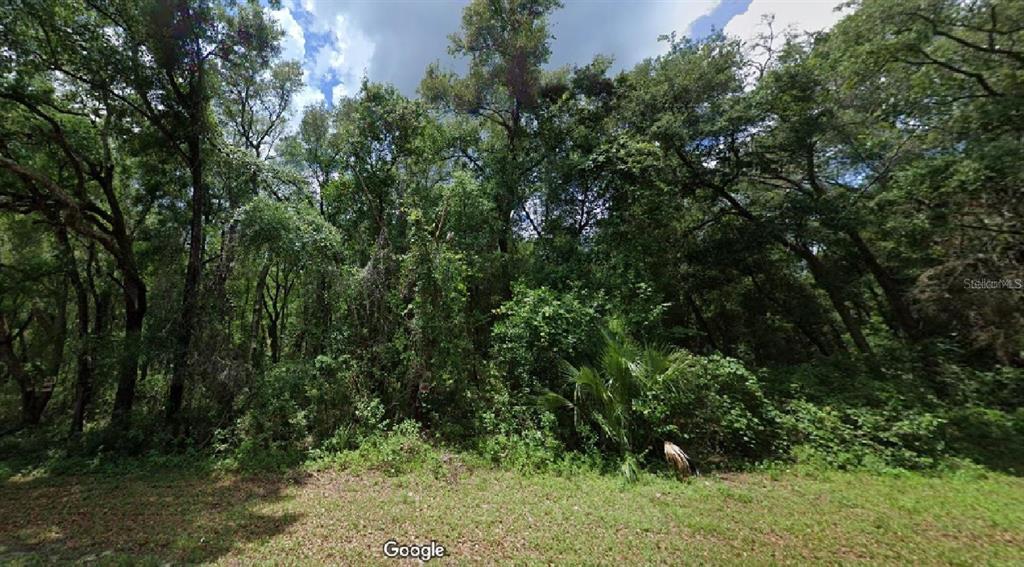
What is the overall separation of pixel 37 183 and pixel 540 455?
12003mm

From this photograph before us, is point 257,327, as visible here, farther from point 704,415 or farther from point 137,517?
point 704,415

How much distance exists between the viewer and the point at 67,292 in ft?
46.8

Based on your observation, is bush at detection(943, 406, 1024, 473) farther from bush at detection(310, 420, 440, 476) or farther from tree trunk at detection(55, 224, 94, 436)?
tree trunk at detection(55, 224, 94, 436)

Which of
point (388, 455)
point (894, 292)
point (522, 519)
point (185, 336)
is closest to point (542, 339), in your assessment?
point (388, 455)

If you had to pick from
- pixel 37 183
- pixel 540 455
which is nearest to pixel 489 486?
pixel 540 455

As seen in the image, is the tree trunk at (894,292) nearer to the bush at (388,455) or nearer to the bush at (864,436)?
the bush at (864,436)

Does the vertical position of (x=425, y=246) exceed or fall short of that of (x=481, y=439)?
it exceeds it

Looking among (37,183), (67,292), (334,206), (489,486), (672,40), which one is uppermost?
(672,40)

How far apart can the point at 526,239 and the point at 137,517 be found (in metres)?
11.4

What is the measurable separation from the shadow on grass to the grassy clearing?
24 millimetres

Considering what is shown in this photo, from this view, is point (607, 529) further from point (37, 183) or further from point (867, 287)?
point (867, 287)

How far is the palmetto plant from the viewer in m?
6.91

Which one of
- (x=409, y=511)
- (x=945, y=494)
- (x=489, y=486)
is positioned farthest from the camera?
(x=489, y=486)

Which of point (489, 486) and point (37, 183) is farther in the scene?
point (37, 183)
